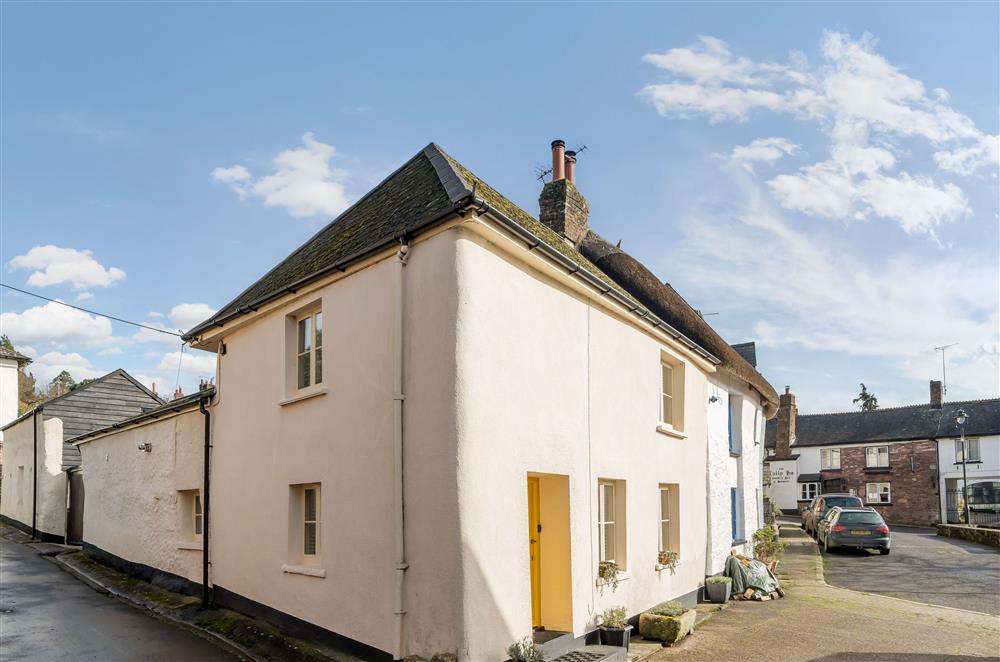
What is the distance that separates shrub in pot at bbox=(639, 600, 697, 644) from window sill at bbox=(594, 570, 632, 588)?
2.21 ft

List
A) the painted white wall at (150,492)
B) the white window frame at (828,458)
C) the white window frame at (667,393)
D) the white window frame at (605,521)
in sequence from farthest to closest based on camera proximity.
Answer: the white window frame at (828,458)
the white window frame at (667,393)
the painted white wall at (150,492)
the white window frame at (605,521)

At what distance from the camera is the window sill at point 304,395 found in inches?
384

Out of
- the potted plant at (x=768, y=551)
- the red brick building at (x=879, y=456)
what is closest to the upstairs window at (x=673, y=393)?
the potted plant at (x=768, y=551)

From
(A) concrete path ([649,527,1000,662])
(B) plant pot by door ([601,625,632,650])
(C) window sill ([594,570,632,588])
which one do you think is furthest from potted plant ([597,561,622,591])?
(A) concrete path ([649,527,1000,662])

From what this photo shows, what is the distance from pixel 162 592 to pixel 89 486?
246 inches

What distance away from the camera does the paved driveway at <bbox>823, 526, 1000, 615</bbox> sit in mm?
15375

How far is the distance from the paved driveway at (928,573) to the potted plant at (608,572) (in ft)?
26.3

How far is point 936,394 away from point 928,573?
3269 centimetres

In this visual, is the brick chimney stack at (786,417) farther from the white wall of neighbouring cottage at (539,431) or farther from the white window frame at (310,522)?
the white window frame at (310,522)

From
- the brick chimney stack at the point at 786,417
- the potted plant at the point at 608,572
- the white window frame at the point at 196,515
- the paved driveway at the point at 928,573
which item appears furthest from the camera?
the brick chimney stack at the point at 786,417

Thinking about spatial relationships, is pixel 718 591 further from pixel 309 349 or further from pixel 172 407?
pixel 172 407

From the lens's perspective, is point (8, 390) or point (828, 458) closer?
point (8, 390)

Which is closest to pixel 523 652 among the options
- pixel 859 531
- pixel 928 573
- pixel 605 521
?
pixel 605 521

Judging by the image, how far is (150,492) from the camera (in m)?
14.7
